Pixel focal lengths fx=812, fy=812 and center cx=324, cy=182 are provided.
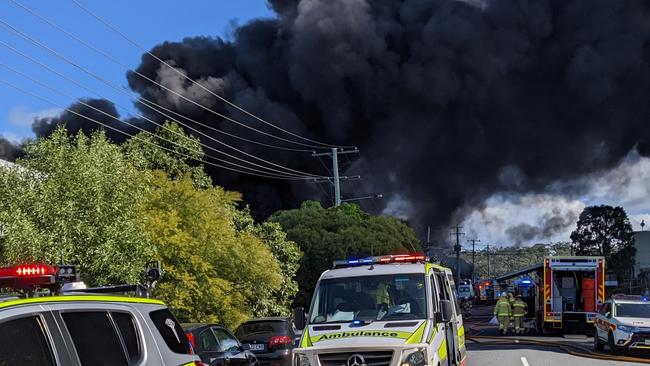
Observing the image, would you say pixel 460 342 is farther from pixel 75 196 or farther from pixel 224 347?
pixel 75 196

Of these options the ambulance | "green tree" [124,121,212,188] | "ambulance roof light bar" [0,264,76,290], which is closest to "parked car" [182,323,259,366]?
the ambulance

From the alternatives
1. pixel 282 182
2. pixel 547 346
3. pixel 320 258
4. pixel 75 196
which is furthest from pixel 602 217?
pixel 75 196

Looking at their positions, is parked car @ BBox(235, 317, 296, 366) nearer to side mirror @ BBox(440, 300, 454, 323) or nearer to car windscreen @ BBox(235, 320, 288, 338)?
car windscreen @ BBox(235, 320, 288, 338)

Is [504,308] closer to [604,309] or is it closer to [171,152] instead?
[604,309]

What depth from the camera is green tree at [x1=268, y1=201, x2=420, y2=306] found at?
48.2 metres

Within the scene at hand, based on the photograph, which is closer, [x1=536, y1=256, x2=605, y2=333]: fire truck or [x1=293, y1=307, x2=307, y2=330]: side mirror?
[x1=293, y1=307, x2=307, y2=330]: side mirror

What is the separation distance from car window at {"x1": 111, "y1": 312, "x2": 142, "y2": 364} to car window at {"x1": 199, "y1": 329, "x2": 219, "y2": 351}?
565 centimetres

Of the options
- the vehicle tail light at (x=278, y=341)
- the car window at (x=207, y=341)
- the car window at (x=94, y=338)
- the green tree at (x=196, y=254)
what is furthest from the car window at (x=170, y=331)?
the green tree at (x=196, y=254)

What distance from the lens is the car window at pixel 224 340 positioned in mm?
11336

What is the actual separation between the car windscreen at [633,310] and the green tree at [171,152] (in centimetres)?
1462

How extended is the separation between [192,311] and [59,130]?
581 cm

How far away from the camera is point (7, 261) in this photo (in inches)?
519

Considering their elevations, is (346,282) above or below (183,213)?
below

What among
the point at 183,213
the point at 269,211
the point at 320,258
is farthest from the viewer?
the point at 269,211
